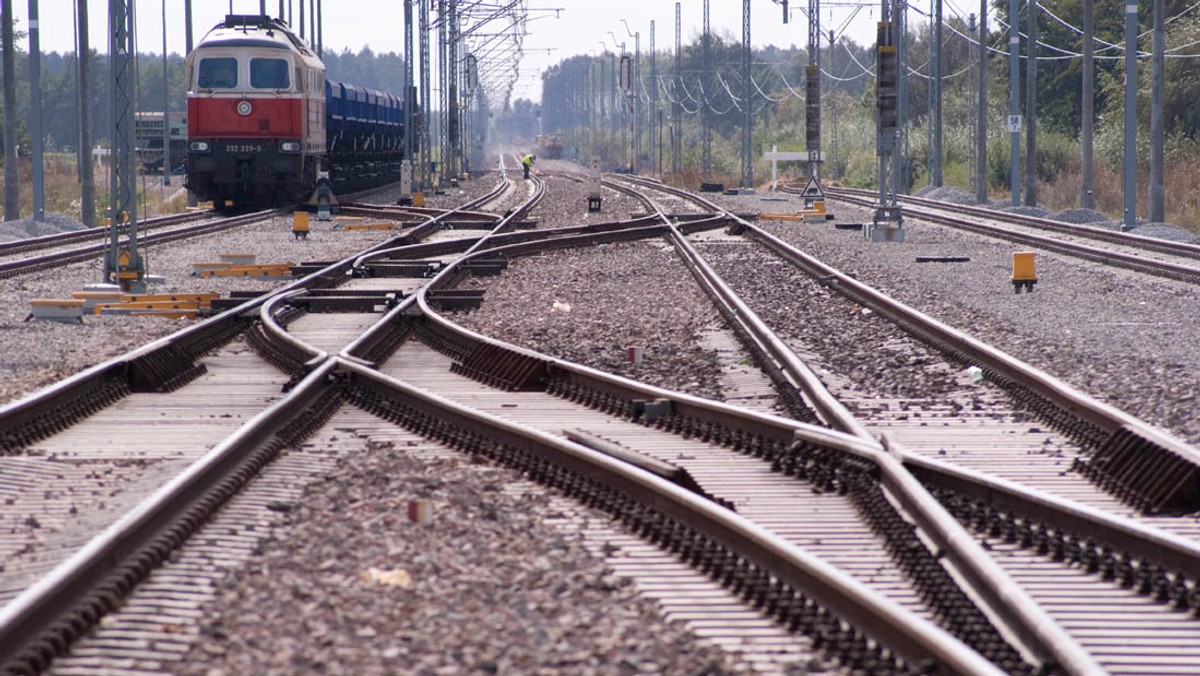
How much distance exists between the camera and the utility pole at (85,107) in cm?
1914

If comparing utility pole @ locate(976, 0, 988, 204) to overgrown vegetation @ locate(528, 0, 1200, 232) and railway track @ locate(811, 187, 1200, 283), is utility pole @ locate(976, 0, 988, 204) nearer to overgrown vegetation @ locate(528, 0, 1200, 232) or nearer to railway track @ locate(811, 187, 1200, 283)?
overgrown vegetation @ locate(528, 0, 1200, 232)

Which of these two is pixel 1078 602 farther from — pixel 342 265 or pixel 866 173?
pixel 866 173

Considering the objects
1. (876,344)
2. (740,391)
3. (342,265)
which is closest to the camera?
(740,391)

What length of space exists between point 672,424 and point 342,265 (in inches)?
417

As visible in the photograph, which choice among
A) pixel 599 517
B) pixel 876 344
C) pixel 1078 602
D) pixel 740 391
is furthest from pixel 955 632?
pixel 876 344

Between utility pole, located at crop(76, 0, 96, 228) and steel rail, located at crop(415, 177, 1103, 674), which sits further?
utility pole, located at crop(76, 0, 96, 228)

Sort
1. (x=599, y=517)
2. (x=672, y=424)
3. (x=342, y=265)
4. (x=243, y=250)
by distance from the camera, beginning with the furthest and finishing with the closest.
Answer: (x=243, y=250) → (x=342, y=265) → (x=672, y=424) → (x=599, y=517)

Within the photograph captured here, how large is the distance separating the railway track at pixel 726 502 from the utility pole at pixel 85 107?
369 inches

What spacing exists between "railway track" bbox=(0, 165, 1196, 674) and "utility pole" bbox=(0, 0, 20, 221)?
1921 cm

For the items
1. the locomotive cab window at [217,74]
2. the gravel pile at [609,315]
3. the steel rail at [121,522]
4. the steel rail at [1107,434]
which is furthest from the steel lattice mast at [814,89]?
the steel rail at [121,522]

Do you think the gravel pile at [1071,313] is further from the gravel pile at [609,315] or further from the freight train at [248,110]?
the freight train at [248,110]

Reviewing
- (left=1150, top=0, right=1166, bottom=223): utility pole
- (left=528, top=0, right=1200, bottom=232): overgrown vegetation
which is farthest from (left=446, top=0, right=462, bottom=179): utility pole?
(left=1150, top=0, right=1166, bottom=223): utility pole

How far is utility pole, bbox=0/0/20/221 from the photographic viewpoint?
93.1ft

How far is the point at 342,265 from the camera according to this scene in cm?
1803
